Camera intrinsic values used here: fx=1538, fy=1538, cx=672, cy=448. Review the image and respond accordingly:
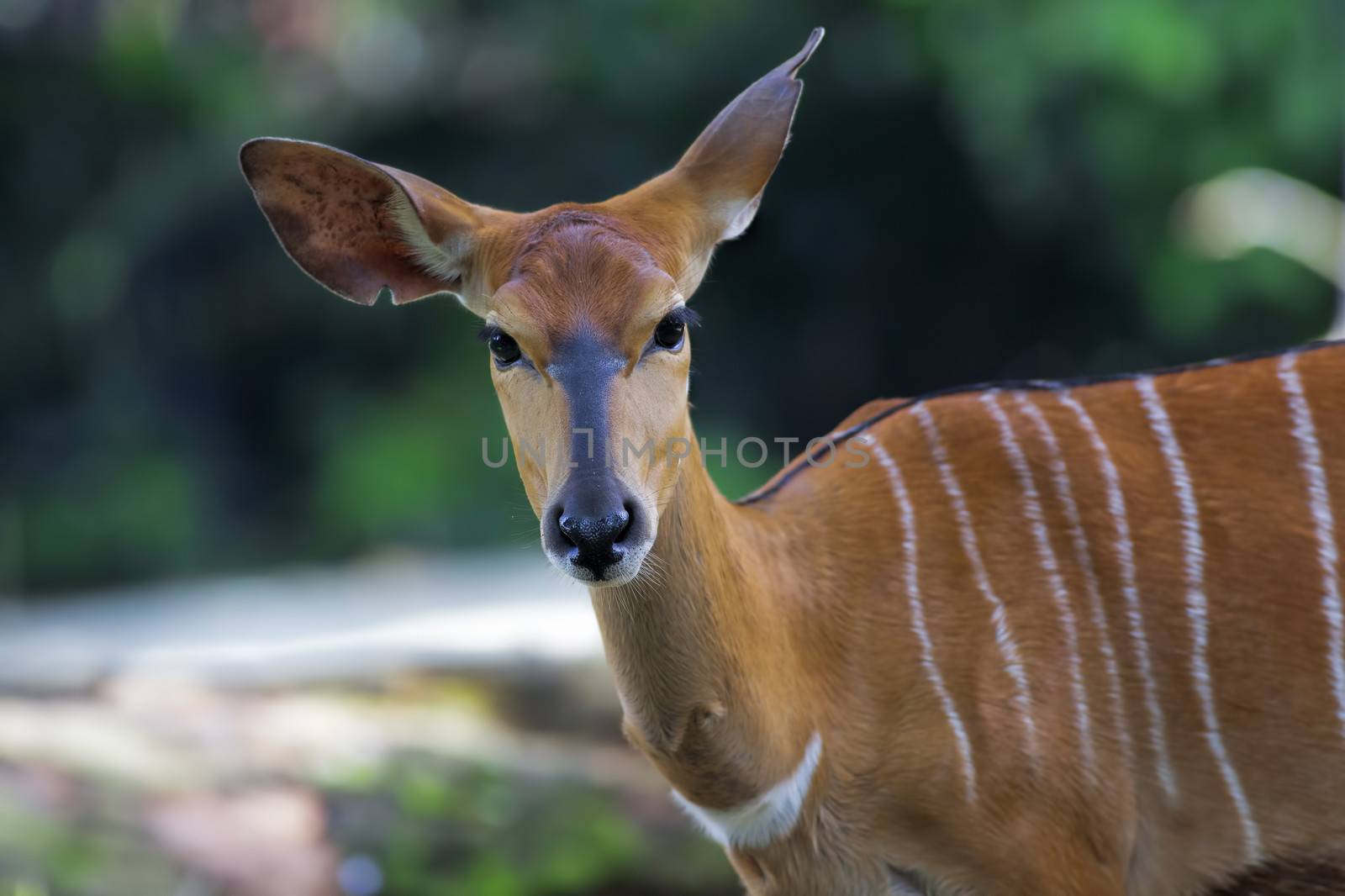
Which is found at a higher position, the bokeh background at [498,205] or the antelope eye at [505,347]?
the bokeh background at [498,205]

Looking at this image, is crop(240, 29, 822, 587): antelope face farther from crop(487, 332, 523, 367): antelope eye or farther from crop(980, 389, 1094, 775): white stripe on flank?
crop(980, 389, 1094, 775): white stripe on flank

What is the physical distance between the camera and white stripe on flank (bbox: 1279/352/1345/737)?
2842 mm

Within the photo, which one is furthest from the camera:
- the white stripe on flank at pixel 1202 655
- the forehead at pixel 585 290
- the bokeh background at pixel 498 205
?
the bokeh background at pixel 498 205

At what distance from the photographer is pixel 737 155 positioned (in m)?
2.90

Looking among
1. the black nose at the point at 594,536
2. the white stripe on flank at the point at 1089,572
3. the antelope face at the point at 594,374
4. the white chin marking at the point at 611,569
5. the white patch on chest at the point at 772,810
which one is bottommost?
the white patch on chest at the point at 772,810

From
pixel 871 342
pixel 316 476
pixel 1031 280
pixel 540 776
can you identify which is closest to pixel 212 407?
pixel 316 476

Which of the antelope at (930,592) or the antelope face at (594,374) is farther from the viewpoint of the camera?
the antelope at (930,592)

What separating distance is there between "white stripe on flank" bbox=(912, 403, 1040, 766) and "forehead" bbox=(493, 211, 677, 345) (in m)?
0.73

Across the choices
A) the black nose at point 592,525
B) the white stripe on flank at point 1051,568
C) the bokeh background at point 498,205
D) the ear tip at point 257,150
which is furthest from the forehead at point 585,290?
the bokeh background at point 498,205

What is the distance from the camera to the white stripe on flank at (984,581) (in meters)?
2.78

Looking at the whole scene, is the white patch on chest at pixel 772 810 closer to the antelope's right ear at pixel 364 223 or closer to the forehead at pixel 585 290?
the forehead at pixel 585 290

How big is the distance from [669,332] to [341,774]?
2.75 metres

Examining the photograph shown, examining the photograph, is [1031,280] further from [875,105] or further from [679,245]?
[679,245]

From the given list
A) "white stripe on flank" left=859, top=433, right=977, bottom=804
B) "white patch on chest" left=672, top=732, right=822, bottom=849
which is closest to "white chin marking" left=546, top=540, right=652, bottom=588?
"white patch on chest" left=672, top=732, right=822, bottom=849
